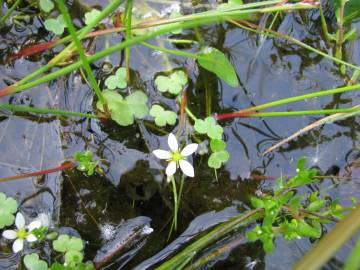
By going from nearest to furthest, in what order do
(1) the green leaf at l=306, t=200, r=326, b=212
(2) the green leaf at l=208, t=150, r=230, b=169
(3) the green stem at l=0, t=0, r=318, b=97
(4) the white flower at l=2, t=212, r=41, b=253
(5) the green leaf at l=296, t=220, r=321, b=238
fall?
(3) the green stem at l=0, t=0, r=318, b=97, (5) the green leaf at l=296, t=220, r=321, b=238, (1) the green leaf at l=306, t=200, r=326, b=212, (4) the white flower at l=2, t=212, r=41, b=253, (2) the green leaf at l=208, t=150, r=230, b=169

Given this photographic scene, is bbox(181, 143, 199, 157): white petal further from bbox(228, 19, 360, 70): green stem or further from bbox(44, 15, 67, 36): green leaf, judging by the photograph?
bbox(44, 15, 67, 36): green leaf

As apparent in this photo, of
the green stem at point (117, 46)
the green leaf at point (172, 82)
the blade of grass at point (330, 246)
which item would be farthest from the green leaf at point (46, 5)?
the blade of grass at point (330, 246)

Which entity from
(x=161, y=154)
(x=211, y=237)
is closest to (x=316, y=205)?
(x=211, y=237)

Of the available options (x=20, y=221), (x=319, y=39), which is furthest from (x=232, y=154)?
(x=20, y=221)

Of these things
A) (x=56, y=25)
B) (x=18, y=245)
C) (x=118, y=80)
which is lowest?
(x=18, y=245)

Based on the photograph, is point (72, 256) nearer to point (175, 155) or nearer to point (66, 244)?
point (66, 244)

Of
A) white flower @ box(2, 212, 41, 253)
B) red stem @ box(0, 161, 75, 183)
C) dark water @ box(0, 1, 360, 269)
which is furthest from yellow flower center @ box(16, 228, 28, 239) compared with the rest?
red stem @ box(0, 161, 75, 183)
